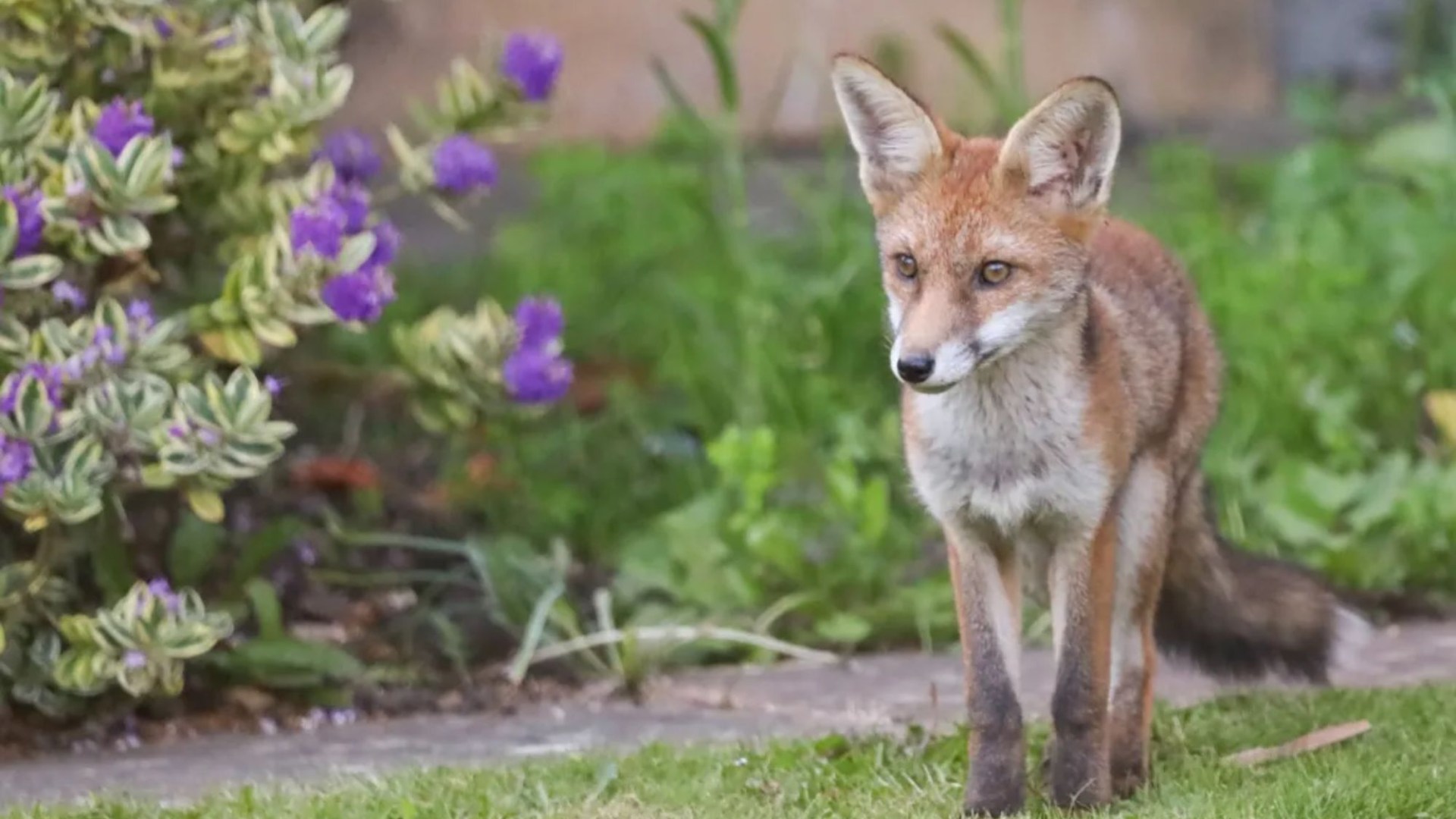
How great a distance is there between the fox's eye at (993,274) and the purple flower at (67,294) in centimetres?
195

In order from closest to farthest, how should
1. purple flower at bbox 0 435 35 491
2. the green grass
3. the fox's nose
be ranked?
the fox's nose
the green grass
purple flower at bbox 0 435 35 491

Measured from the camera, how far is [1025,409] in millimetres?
3713

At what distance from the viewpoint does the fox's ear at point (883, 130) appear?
12.4 ft

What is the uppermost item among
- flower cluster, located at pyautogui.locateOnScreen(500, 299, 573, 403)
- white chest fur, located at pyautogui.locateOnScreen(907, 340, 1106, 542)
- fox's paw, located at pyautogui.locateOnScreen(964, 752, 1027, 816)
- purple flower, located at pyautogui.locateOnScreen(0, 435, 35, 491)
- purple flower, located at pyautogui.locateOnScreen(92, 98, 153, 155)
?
purple flower, located at pyautogui.locateOnScreen(92, 98, 153, 155)

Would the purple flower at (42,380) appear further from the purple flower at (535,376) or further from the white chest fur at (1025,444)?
the white chest fur at (1025,444)

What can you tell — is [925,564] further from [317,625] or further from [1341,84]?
[1341,84]

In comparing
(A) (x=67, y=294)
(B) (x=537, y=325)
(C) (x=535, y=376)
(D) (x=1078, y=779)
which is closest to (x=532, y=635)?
(C) (x=535, y=376)

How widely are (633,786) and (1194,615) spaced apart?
1271mm

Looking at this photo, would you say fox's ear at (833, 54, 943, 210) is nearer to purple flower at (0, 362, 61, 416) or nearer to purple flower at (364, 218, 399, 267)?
purple flower at (364, 218, 399, 267)

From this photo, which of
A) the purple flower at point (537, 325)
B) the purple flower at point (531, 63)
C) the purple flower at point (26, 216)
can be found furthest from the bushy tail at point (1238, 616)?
the purple flower at point (26, 216)

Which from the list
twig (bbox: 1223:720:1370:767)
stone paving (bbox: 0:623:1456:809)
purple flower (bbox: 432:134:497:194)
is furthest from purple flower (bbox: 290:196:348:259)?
twig (bbox: 1223:720:1370:767)

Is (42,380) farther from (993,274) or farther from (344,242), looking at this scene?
(993,274)

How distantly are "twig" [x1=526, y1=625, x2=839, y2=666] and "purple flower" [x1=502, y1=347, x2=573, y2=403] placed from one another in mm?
585

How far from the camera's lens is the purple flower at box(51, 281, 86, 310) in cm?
442
